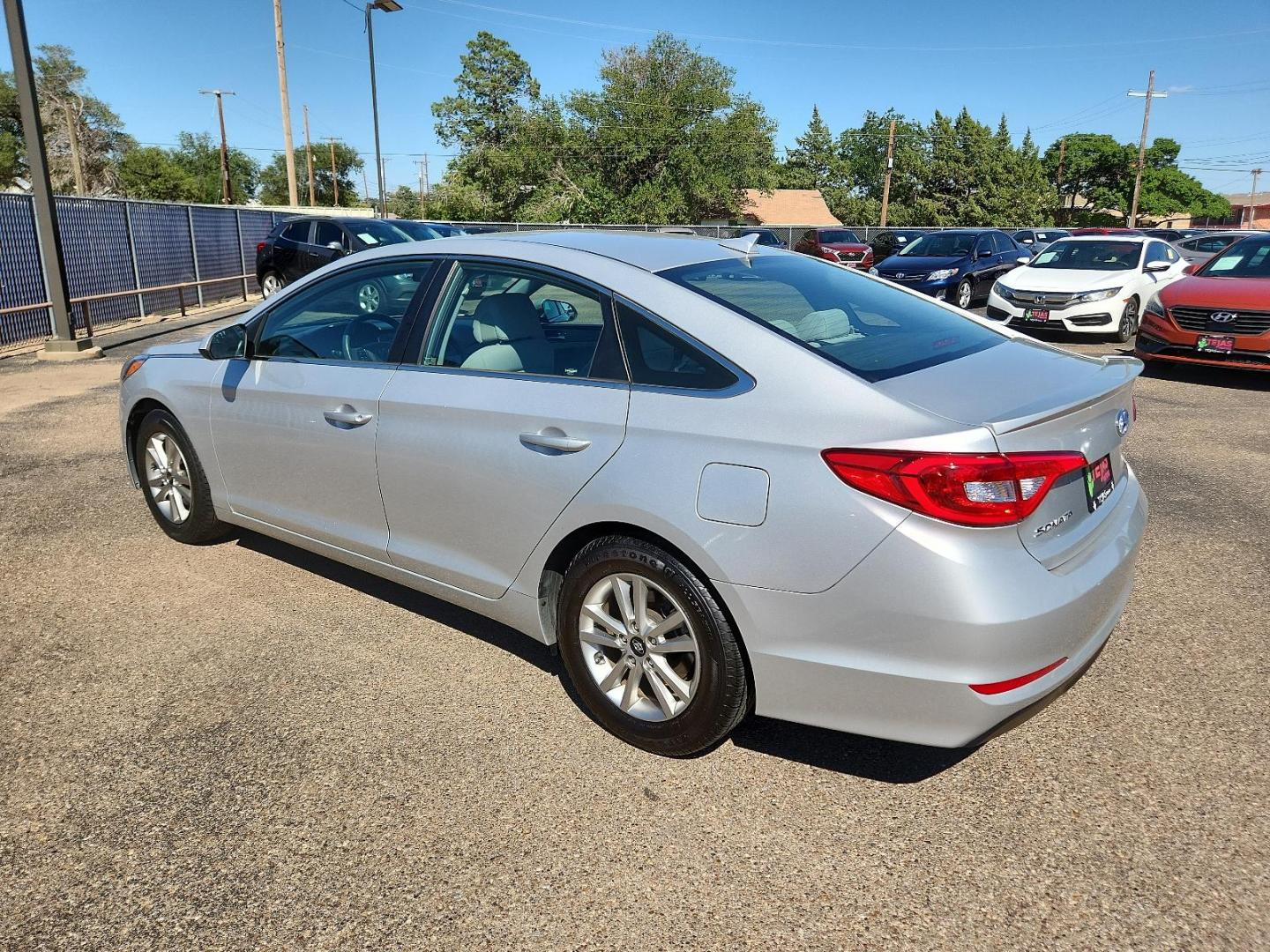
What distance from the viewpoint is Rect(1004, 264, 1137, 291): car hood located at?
12.7 metres

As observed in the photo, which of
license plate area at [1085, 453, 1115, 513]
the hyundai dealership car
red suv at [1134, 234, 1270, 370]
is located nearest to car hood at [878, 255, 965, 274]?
the hyundai dealership car

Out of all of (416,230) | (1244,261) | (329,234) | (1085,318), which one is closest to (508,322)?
(1244,261)

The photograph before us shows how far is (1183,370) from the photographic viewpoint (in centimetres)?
1103

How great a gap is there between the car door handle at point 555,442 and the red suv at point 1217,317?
346 inches

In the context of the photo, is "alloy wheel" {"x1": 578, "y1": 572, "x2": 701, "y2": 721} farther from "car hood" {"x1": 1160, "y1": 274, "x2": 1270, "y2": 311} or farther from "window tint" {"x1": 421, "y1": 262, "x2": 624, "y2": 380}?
"car hood" {"x1": 1160, "y1": 274, "x2": 1270, "y2": 311}

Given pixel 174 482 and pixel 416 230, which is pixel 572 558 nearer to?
pixel 174 482

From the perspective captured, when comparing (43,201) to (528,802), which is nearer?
(528,802)

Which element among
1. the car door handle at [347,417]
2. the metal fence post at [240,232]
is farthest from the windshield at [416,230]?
the car door handle at [347,417]

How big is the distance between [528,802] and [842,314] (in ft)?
6.25

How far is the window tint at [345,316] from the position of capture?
3.85 metres

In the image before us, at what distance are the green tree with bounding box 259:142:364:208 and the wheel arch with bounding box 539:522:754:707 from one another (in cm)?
10016

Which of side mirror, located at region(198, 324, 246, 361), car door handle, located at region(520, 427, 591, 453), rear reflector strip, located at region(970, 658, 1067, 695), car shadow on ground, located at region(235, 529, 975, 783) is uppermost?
side mirror, located at region(198, 324, 246, 361)

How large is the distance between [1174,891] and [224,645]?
11.3 ft

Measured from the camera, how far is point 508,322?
142 inches
